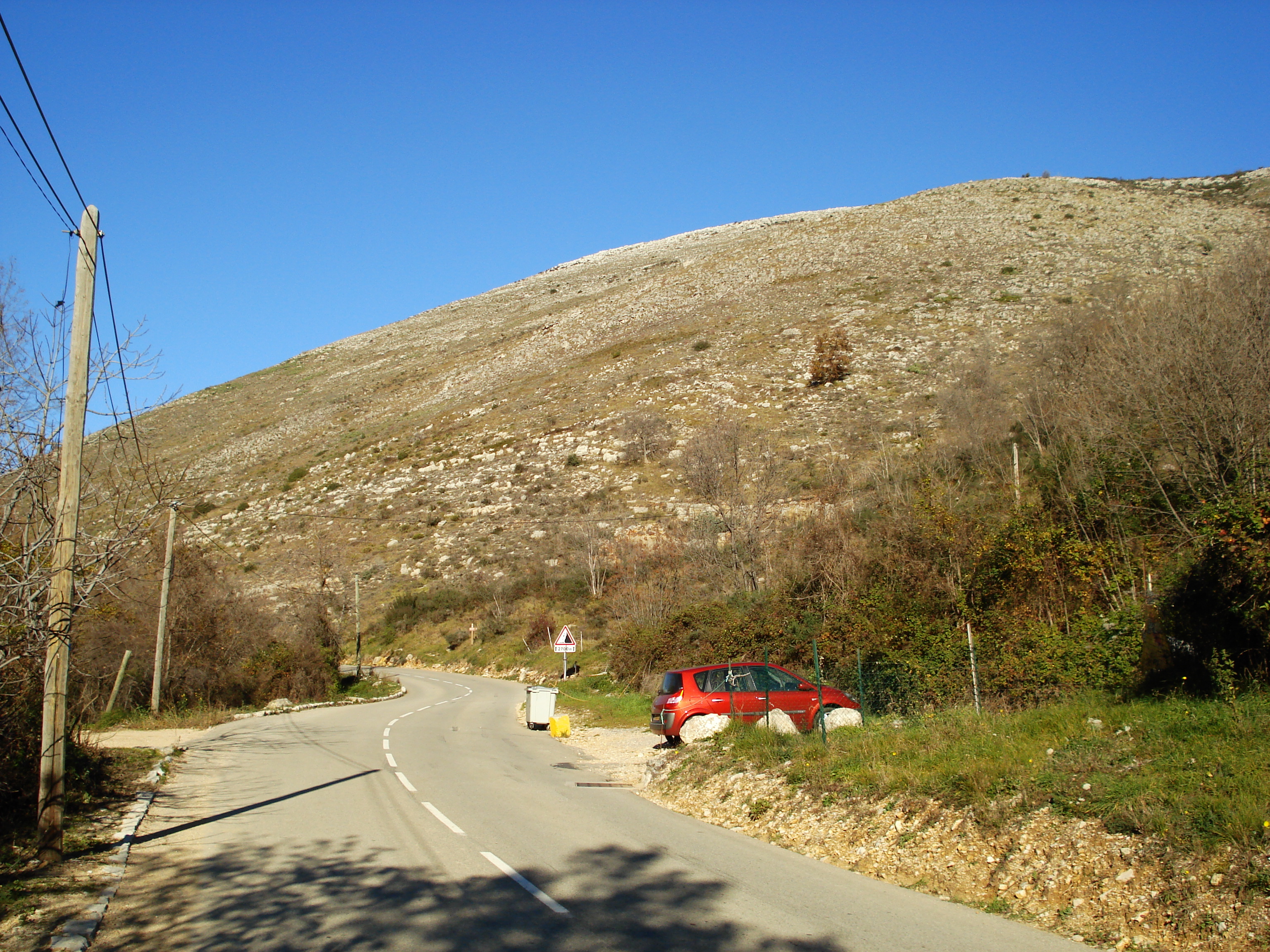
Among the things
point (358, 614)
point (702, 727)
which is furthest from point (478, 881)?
point (358, 614)

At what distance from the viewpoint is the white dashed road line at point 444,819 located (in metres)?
9.10

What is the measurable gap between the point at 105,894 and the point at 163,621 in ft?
58.9

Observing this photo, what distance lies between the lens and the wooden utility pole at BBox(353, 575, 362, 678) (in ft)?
125

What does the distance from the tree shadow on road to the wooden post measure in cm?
1598

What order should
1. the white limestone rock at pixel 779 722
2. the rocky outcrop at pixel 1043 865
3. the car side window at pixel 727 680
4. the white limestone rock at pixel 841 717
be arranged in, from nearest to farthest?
the rocky outcrop at pixel 1043 865 < the white limestone rock at pixel 779 722 < the white limestone rock at pixel 841 717 < the car side window at pixel 727 680

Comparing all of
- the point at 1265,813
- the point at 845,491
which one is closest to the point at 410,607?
the point at 845,491

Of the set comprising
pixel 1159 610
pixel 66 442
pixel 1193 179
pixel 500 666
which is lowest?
pixel 500 666

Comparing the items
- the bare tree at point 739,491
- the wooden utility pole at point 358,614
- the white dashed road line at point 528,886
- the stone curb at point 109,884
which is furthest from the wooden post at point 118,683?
the bare tree at point 739,491

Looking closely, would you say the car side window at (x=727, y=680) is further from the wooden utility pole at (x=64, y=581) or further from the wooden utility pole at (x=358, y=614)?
the wooden utility pole at (x=358, y=614)

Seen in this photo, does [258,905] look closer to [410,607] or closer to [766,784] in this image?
[766,784]

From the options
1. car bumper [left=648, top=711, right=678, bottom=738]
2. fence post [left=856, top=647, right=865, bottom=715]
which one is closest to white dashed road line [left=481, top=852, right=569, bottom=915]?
fence post [left=856, top=647, right=865, bottom=715]

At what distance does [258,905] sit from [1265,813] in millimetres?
7705

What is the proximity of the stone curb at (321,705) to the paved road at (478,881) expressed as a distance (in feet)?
40.8

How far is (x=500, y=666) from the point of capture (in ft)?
131
